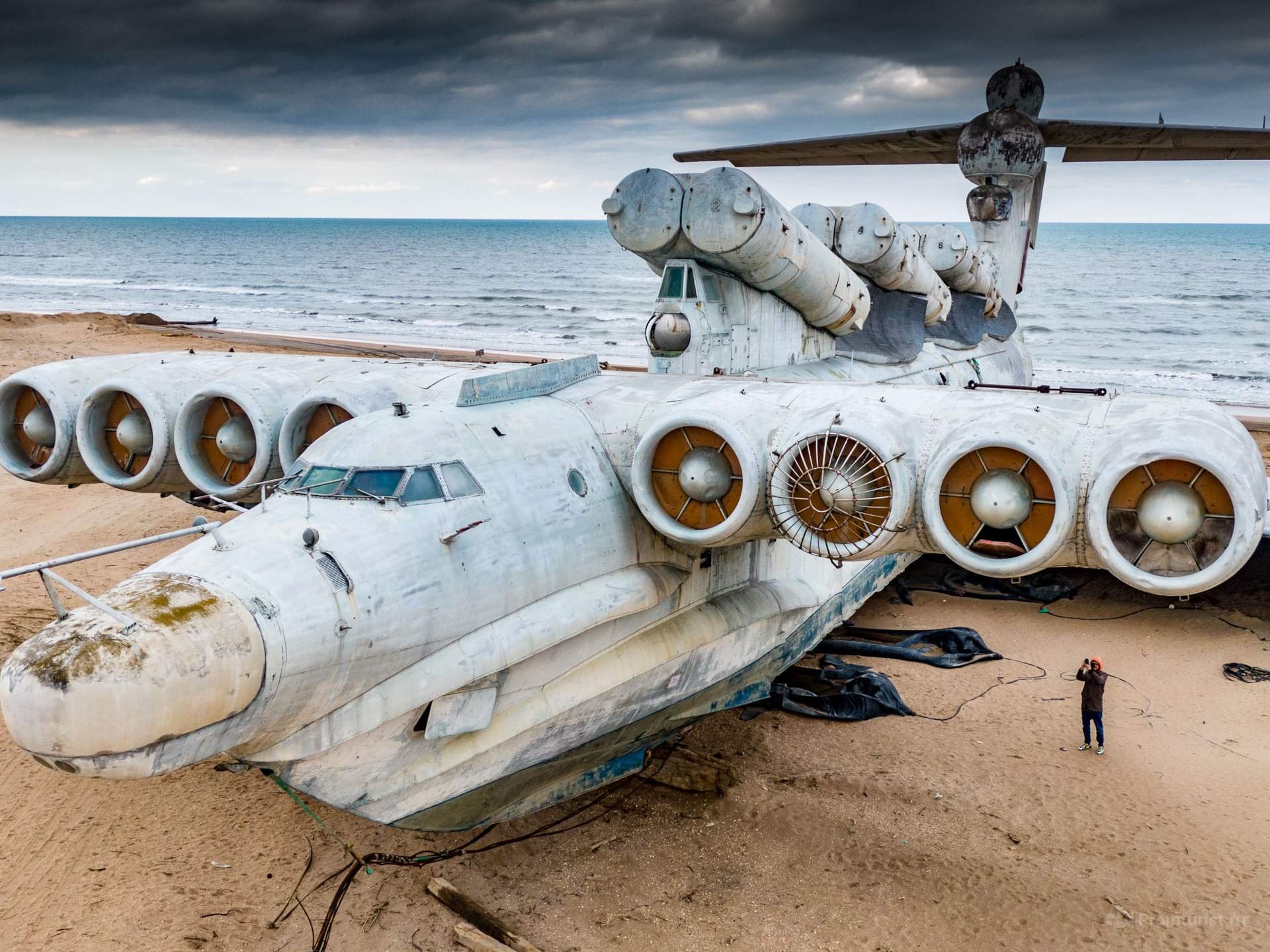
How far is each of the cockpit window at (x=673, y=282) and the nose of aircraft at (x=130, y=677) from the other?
7.52m

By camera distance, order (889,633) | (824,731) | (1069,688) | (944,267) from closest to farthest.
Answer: (824,731) < (1069,688) < (889,633) < (944,267)

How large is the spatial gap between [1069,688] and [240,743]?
1077 cm

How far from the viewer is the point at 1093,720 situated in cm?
1145

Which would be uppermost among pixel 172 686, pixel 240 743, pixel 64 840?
pixel 172 686

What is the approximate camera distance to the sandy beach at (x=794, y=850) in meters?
8.32

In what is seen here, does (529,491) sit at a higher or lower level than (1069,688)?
higher

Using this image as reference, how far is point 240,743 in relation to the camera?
6828 millimetres

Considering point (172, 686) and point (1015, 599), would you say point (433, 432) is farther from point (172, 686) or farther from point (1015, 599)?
point (1015, 599)

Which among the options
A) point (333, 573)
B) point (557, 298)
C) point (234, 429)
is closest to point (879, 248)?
point (234, 429)

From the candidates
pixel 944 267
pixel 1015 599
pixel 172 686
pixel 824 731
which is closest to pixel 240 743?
pixel 172 686

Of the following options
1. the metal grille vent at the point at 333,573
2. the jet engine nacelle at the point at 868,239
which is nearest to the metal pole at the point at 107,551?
the metal grille vent at the point at 333,573

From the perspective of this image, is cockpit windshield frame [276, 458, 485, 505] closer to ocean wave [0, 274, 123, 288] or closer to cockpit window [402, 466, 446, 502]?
cockpit window [402, 466, 446, 502]

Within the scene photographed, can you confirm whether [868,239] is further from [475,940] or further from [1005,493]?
[475,940]

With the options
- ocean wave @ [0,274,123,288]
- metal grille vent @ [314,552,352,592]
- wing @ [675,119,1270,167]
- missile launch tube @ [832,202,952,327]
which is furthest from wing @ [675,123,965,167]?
ocean wave @ [0,274,123,288]
